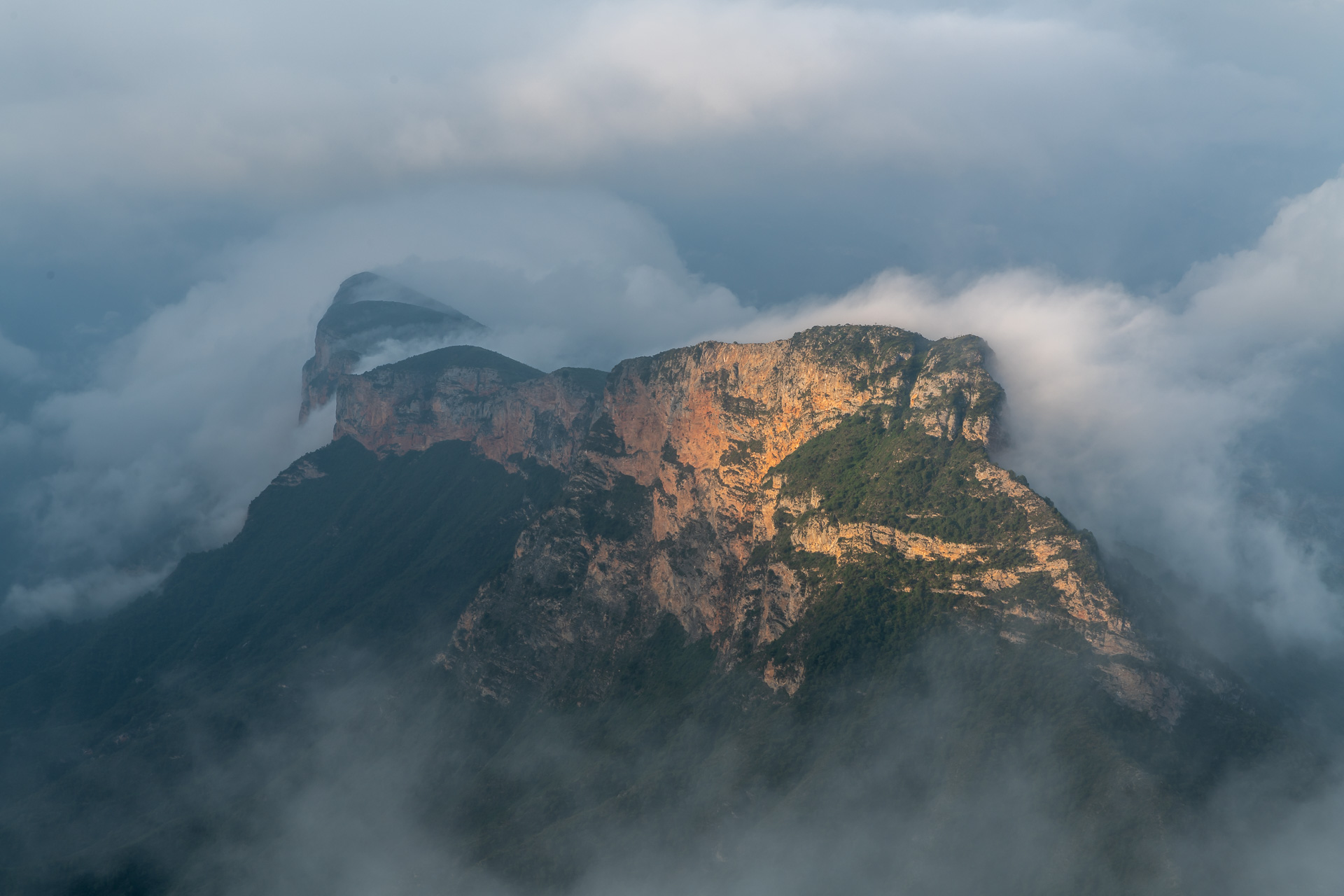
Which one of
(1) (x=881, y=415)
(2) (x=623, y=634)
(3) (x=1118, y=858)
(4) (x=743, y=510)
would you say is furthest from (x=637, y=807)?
(1) (x=881, y=415)

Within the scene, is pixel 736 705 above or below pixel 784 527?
below

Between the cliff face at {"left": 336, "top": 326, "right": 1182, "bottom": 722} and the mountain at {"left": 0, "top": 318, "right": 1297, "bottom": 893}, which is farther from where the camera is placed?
the cliff face at {"left": 336, "top": 326, "right": 1182, "bottom": 722}

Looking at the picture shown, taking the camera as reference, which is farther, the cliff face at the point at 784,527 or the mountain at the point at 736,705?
the cliff face at the point at 784,527

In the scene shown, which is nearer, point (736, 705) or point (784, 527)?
point (736, 705)
